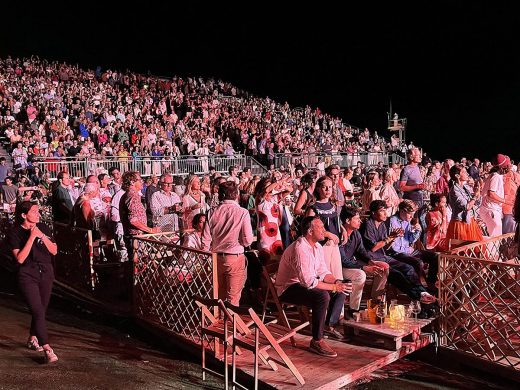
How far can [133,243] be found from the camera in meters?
7.55

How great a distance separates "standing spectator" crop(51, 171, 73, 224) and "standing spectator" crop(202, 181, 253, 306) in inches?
154

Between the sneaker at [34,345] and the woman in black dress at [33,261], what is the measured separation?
0.33 meters

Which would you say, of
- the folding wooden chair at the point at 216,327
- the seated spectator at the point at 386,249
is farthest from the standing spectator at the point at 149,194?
the seated spectator at the point at 386,249

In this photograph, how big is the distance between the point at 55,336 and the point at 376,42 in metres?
34.8

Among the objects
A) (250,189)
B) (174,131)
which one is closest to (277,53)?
(174,131)

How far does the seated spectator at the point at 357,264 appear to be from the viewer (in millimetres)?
6648

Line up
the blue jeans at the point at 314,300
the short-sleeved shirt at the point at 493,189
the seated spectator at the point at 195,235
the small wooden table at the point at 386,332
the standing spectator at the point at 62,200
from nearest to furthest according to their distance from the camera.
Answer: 1. the blue jeans at the point at 314,300
2. the small wooden table at the point at 386,332
3. the seated spectator at the point at 195,235
4. the short-sleeved shirt at the point at 493,189
5. the standing spectator at the point at 62,200

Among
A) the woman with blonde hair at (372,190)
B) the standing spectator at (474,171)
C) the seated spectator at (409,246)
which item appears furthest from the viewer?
the standing spectator at (474,171)

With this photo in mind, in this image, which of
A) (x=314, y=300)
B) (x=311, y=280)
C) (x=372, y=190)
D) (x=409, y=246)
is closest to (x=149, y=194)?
(x=372, y=190)

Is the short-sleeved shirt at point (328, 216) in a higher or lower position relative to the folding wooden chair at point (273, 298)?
higher

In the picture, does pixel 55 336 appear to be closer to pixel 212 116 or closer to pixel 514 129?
pixel 212 116

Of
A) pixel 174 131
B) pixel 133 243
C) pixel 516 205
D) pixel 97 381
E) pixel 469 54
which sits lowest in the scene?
pixel 97 381

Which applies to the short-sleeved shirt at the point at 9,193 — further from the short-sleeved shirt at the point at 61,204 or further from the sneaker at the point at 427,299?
the sneaker at the point at 427,299

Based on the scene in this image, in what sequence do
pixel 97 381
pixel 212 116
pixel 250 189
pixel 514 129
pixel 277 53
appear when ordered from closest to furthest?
1. pixel 97 381
2. pixel 250 189
3. pixel 212 116
4. pixel 514 129
5. pixel 277 53
